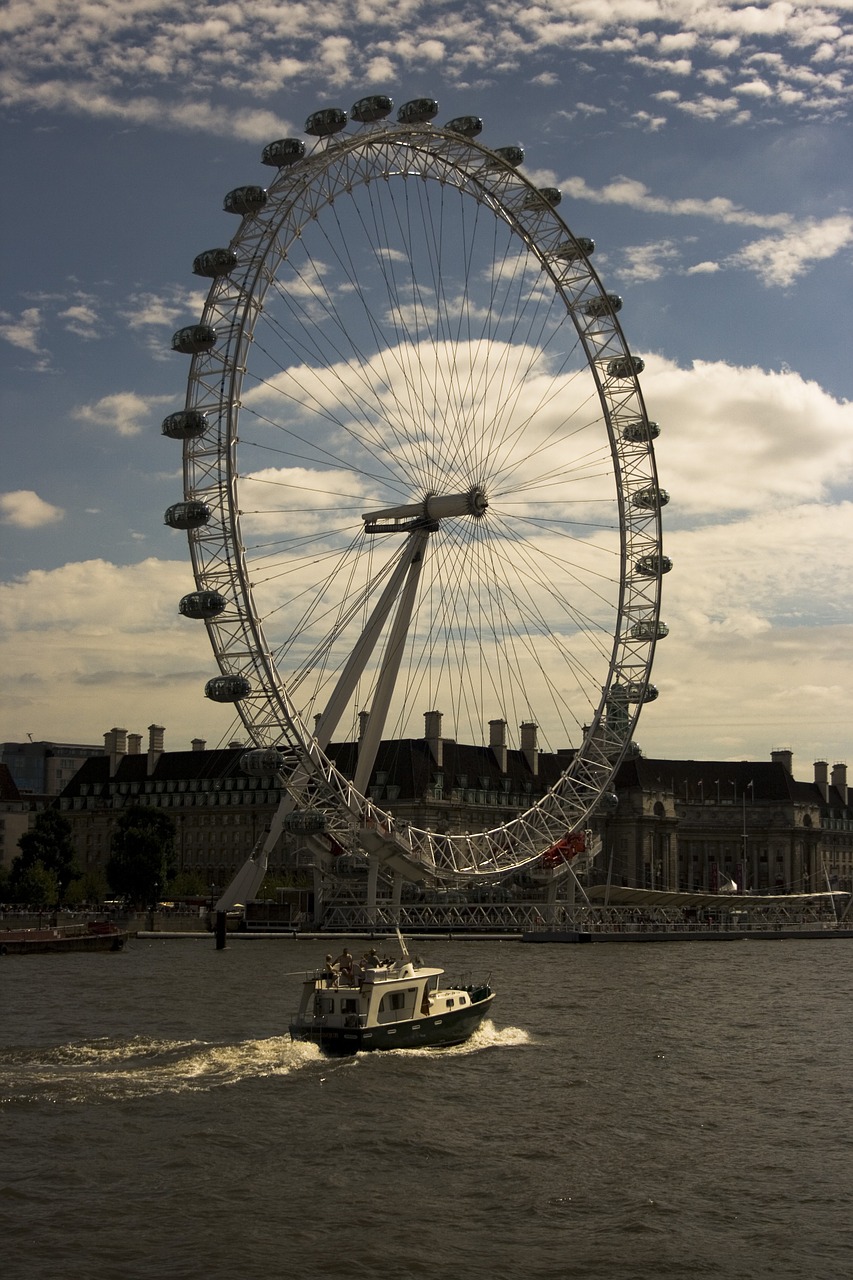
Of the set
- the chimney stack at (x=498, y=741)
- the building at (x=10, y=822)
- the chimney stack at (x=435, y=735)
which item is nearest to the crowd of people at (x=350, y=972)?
the chimney stack at (x=435, y=735)

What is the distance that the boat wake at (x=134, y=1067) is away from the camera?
3750cm

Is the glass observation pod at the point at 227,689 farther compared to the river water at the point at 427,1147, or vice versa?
the glass observation pod at the point at 227,689

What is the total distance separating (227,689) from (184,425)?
10536mm

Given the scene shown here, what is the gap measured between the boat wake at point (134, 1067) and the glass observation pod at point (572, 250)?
183 ft

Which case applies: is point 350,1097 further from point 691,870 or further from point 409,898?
point 691,870

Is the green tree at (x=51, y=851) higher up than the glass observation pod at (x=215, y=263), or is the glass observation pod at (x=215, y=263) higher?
the glass observation pod at (x=215, y=263)

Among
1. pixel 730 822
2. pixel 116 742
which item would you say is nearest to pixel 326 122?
pixel 116 742

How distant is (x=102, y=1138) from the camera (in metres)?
33.1

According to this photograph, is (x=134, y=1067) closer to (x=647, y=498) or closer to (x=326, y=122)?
(x=326, y=122)

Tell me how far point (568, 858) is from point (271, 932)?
18.8 m

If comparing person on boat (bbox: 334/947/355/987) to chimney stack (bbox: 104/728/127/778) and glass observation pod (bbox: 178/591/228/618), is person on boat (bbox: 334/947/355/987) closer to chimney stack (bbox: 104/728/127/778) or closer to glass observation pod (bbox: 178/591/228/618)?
glass observation pod (bbox: 178/591/228/618)

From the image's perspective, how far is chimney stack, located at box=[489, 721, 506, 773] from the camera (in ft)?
519

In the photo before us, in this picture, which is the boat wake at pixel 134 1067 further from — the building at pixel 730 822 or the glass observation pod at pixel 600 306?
the building at pixel 730 822

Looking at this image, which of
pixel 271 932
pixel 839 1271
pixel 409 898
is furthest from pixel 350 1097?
pixel 409 898
